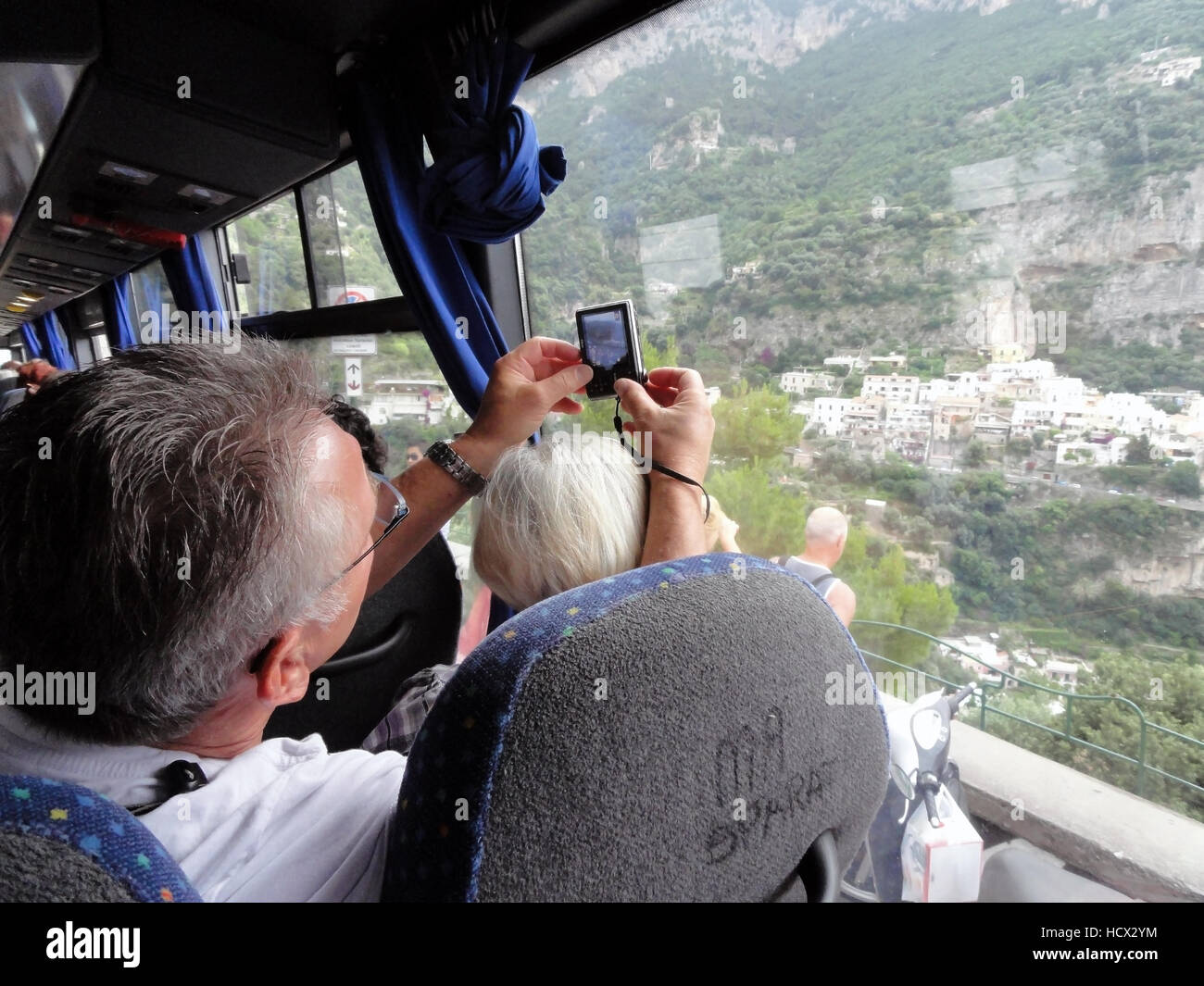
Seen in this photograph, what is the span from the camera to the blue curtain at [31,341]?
344 inches

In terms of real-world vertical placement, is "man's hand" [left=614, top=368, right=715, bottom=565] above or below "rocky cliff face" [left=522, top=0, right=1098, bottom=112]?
below

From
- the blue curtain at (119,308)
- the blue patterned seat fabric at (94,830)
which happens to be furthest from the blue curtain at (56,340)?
the blue patterned seat fabric at (94,830)

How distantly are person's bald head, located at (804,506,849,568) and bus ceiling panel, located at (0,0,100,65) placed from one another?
Result: 7.22ft

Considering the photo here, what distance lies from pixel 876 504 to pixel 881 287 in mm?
457

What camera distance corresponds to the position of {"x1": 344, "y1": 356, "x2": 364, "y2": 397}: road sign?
2.95 metres

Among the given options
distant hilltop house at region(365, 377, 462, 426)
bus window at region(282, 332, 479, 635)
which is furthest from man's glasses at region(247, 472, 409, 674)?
distant hilltop house at region(365, 377, 462, 426)

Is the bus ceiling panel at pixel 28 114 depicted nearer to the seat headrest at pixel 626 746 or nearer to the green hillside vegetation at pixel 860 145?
the green hillside vegetation at pixel 860 145

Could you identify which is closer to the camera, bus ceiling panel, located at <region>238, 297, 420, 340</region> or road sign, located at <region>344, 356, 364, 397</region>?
bus ceiling panel, located at <region>238, 297, 420, 340</region>

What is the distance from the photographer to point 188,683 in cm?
69

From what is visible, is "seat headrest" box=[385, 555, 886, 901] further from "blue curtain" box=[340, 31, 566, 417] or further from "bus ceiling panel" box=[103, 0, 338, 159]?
"bus ceiling panel" box=[103, 0, 338, 159]

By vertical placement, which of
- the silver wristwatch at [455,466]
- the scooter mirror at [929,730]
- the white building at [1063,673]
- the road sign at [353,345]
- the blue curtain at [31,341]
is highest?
the blue curtain at [31,341]

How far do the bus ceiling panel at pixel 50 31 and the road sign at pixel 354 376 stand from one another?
1339 millimetres

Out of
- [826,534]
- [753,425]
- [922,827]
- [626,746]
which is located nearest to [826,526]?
[826,534]

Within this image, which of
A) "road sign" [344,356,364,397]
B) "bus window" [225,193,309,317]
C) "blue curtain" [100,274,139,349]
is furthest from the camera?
"blue curtain" [100,274,139,349]
